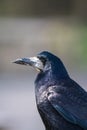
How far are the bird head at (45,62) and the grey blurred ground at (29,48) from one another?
6.89ft

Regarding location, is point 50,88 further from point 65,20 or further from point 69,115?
point 65,20

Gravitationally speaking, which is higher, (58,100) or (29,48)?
(58,100)

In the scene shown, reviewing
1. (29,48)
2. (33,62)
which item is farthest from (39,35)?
(33,62)

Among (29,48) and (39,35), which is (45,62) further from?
(39,35)

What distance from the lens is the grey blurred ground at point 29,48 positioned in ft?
13.1

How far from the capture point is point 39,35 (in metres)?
4.88

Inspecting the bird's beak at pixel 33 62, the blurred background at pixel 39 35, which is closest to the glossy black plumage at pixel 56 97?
the bird's beak at pixel 33 62

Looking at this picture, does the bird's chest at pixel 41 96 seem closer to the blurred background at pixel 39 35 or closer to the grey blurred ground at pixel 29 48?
the grey blurred ground at pixel 29 48

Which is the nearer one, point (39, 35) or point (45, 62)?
point (45, 62)

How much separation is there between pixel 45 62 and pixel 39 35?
3.28 metres

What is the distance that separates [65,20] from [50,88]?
3542mm

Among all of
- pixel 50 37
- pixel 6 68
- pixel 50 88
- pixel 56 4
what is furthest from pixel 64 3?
pixel 50 88

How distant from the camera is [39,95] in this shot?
1.59 metres

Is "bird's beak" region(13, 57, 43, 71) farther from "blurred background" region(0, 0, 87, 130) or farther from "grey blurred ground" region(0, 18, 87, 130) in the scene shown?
"blurred background" region(0, 0, 87, 130)
